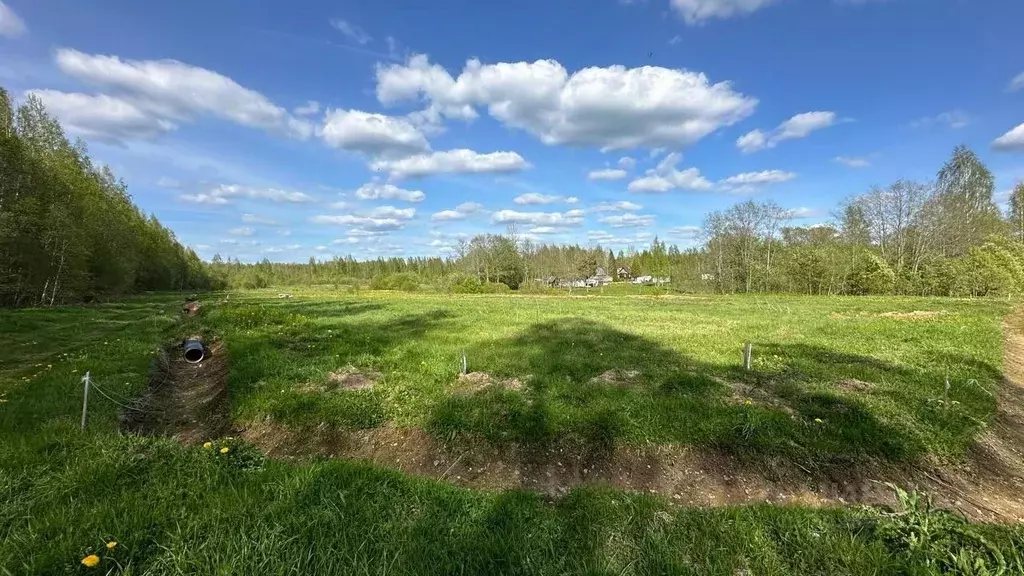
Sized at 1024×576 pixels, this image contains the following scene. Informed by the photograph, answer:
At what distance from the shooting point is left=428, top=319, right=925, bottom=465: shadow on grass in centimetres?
677

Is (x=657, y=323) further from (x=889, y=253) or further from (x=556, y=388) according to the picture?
(x=889, y=253)

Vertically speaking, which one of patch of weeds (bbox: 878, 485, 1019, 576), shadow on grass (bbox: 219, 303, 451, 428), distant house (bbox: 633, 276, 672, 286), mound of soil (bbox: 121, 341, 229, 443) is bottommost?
distant house (bbox: 633, 276, 672, 286)

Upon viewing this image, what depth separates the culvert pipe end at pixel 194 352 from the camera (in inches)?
503

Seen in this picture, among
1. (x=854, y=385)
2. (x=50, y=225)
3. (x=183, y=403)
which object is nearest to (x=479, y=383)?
(x=183, y=403)

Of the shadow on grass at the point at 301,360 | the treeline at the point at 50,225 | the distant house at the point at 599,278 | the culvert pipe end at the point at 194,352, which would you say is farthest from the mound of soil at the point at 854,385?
the distant house at the point at 599,278

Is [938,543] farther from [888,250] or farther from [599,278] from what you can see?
[599,278]

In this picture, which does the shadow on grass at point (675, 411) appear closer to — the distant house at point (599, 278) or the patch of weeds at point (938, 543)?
the patch of weeds at point (938, 543)

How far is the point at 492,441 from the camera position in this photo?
7.23 m

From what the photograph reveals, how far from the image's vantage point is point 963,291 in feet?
126

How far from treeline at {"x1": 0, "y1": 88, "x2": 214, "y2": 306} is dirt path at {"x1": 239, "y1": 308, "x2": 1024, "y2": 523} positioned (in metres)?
27.6

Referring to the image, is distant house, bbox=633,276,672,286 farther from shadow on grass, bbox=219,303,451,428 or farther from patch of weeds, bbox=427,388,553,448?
patch of weeds, bbox=427,388,553,448

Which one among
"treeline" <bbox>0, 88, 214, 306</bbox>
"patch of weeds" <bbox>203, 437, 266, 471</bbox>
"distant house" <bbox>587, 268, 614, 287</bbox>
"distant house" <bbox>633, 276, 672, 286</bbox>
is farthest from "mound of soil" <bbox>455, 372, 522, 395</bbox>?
"distant house" <bbox>587, 268, 614, 287</bbox>

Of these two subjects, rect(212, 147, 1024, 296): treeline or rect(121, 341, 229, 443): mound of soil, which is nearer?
rect(121, 341, 229, 443): mound of soil

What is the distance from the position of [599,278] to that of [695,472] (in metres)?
108
